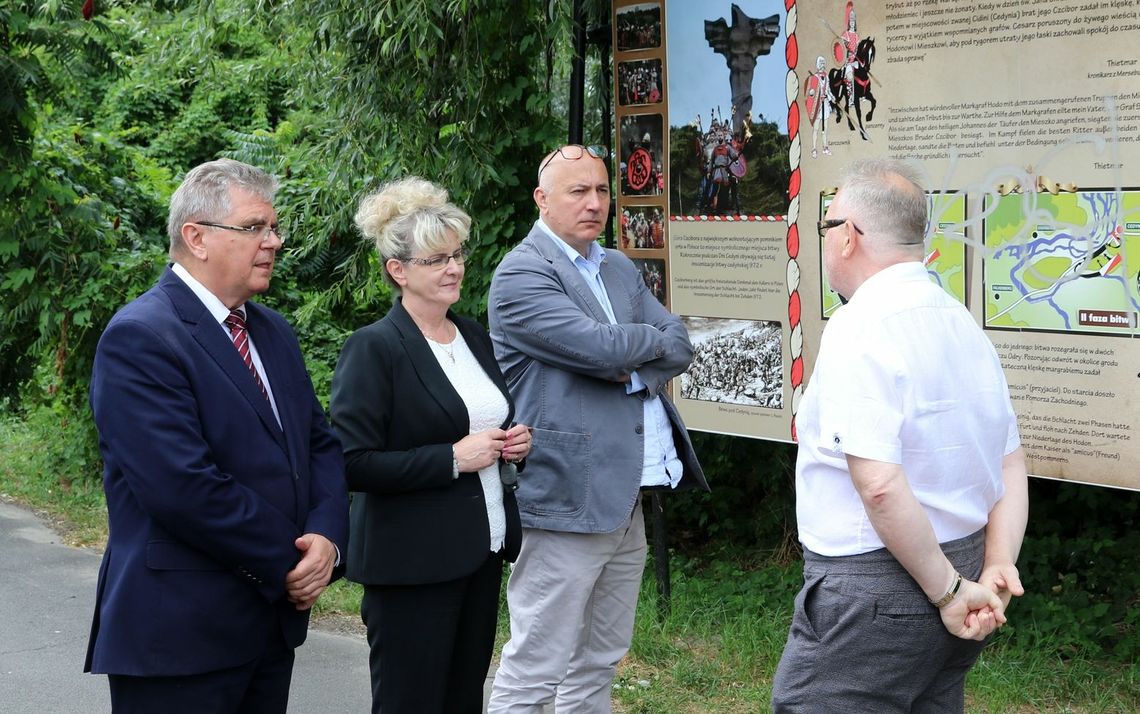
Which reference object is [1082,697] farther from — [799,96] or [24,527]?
[24,527]

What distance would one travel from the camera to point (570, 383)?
390cm

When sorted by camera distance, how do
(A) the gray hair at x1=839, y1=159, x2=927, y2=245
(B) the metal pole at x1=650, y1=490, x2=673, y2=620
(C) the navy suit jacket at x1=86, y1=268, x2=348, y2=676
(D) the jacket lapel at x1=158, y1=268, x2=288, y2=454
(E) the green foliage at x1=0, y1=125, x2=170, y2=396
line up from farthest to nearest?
(E) the green foliage at x1=0, y1=125, x2=170, y2=396
(B) the metal pole at x1=650, y1=490, x2=673, y2=620
(D) the jacket lapel at x1=158, y1=268, x2=288, y2=454
(C) the navy suit jacket at x1=86, y1=268, x2=348, y2=676
(A) the gray hair at x1=839, y1=159, x2=927, y2=245

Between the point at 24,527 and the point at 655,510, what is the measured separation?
16.4 ft

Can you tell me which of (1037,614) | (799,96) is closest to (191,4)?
(799,96)

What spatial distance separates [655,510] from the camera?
17.3 ft

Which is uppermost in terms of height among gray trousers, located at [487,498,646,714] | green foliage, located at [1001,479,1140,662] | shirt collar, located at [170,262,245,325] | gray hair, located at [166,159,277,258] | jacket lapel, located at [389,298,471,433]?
gray hair, located at [166,159,277,258]

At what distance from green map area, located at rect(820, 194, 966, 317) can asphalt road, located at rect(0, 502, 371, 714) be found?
2.92 meters

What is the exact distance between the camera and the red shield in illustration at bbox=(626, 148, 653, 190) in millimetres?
5246

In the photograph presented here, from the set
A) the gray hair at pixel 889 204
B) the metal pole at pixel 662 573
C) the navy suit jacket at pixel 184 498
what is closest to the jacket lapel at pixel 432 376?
the navy suit jacket at pixel 184 498

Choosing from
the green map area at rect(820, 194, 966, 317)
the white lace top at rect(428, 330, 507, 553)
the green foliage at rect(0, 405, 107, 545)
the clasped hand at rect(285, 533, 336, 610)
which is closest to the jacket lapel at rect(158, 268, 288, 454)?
the clasped hand at rect(285, 533, 336, 610)

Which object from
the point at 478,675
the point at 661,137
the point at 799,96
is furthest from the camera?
the point at 661,137

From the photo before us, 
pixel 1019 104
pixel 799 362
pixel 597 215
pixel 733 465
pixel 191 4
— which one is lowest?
pixel 733 465

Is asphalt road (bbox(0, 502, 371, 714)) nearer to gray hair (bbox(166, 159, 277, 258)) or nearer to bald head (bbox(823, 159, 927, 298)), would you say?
gray hair (bbox(166, 159, 277, 258))

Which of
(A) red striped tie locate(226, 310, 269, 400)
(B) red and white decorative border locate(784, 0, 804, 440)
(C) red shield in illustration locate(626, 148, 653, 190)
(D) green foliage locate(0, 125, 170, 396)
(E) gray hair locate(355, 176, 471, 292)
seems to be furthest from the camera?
(D) green foliage locate(0, 125, 170, 396)
